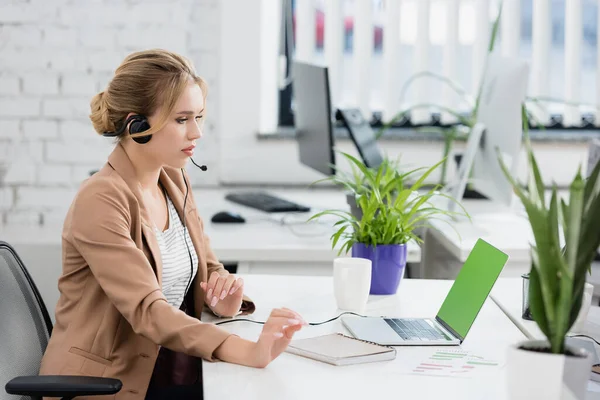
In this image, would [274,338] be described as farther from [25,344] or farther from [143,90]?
[143,90]

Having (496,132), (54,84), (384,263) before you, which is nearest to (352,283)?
(384,263)

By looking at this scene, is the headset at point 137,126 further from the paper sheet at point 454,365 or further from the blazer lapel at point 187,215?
the paper sheet at point 454,365

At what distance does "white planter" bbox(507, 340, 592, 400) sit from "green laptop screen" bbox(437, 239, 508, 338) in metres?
0.38

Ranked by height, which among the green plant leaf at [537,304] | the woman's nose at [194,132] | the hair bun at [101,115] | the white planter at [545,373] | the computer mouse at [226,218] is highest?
the hair bun at [101,115]

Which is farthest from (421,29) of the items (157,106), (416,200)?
(157,106)

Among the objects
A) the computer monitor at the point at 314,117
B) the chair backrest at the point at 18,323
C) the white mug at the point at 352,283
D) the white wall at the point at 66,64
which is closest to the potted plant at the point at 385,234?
the white mug at the point at 352,283

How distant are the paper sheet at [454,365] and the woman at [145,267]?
219mm

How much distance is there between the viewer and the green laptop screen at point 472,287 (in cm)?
157

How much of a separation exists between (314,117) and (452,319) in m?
1.49

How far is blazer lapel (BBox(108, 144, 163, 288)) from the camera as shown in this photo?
68.6 inches

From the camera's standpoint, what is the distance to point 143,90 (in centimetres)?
180

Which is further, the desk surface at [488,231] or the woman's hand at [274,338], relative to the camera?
the desk surface at [488,231]

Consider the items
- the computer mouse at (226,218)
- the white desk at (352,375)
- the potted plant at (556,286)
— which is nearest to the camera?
the potted plant at (556,286)

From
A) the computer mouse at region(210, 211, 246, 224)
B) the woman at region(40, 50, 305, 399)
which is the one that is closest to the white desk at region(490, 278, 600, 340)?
the woman at region(40, 50, 305, 399)
